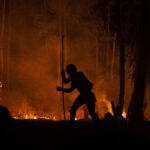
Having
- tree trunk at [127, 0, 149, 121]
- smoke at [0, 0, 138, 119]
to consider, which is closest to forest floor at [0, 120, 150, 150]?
tree trunk at [127, 0, 149, 121]

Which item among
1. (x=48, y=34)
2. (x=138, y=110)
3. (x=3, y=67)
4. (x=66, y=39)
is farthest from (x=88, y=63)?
(x=138, y=110)

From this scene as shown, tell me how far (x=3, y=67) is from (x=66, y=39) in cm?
664

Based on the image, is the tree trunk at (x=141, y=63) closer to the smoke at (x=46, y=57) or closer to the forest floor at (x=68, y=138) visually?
the forest floor at (x=68, y=138)

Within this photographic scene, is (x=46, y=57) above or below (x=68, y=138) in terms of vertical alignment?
above

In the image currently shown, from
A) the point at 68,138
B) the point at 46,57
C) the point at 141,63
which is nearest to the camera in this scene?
the point at 68,138

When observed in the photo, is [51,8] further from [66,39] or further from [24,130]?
[24,130]

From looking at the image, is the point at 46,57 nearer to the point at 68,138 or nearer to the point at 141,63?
the point at 141,63

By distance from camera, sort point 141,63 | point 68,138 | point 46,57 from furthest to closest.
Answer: point 46,57
point 141,63
point 68,138

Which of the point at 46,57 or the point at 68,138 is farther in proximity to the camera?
the point at 46,57

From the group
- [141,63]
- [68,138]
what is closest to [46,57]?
[141,63]

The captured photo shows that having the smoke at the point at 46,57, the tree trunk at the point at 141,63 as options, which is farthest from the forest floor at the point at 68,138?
the smoke at the point at 46,57

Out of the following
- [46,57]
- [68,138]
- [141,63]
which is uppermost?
[46,57]

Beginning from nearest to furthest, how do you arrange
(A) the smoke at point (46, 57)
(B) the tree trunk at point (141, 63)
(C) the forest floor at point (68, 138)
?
(C) the forest floor at point (68, 138)
(B) the tree trunk at point (141, 63)
(A) the smoke at point (46, 57)

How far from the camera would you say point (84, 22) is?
21.1 metres
